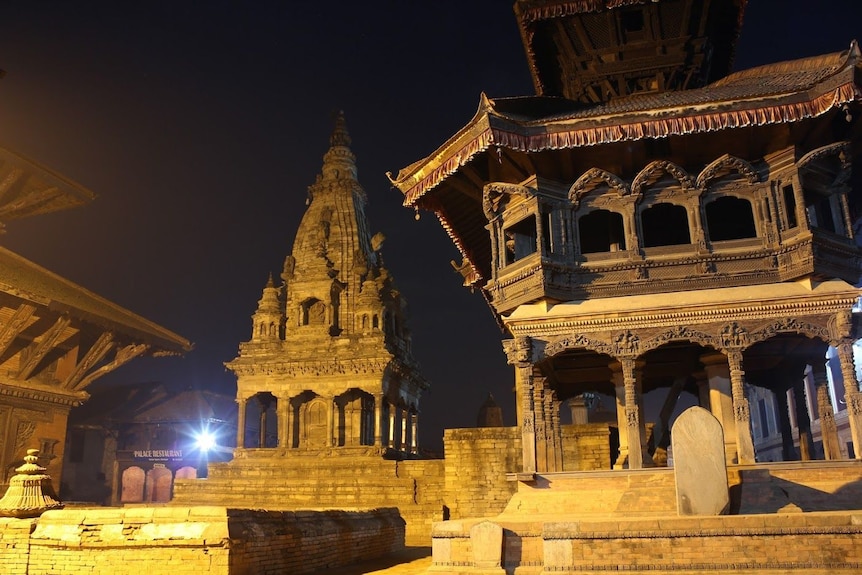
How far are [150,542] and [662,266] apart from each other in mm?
9106

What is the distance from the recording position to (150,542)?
9953 mm

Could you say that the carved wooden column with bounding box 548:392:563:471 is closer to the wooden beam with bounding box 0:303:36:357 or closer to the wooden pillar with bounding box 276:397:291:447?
the wooden beam with bounding box 0:303:36:357

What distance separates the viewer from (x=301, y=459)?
31.3 metres

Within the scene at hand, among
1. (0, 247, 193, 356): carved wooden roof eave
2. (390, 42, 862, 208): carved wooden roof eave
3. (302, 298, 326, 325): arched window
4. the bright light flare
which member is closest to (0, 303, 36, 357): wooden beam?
(0, 247, 193, 356): carved wooden roof eave

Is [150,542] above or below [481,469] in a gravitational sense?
below

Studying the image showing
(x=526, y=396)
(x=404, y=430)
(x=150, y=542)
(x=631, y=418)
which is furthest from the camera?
(x=404, y=430)

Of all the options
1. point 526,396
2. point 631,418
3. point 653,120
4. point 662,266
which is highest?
point 653,120

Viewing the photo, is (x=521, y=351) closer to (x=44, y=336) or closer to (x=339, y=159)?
(x=44, y=336)

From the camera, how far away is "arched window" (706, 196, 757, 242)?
48.4ft

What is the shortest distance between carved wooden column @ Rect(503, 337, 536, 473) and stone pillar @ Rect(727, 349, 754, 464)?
3.16 m

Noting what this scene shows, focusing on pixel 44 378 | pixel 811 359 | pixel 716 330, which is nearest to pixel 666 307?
pixel 716 330

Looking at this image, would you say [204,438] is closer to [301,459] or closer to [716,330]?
[301,459]

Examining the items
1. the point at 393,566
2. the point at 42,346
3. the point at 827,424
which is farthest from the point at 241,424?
the point at 827,424

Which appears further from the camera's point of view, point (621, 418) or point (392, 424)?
point (392, 424)
